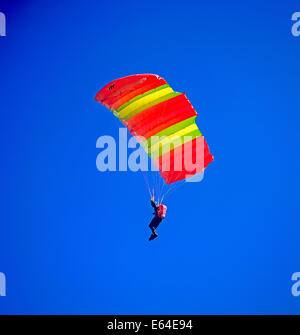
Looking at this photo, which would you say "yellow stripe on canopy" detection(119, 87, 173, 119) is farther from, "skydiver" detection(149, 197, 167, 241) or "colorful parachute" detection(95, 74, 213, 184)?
"skydiver" detection(149, 197, 167, 241)

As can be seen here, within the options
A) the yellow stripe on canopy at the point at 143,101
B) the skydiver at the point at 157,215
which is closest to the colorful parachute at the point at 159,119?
the yellow stripe on canopy at the point at 143,101

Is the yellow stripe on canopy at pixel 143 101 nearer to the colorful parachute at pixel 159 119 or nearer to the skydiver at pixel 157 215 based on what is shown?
the colorful parachute at pixel 159 119

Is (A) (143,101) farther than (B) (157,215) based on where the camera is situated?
Yes

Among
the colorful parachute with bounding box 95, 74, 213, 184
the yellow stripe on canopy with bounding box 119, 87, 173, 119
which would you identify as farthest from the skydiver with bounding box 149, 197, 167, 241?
the yellow stripe on canopy with bounding box 119, 87, 173, 119

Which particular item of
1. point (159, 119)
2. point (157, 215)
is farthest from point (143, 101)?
point (157, 215)

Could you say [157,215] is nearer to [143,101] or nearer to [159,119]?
[159,119]

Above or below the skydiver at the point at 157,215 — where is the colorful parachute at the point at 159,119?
above
